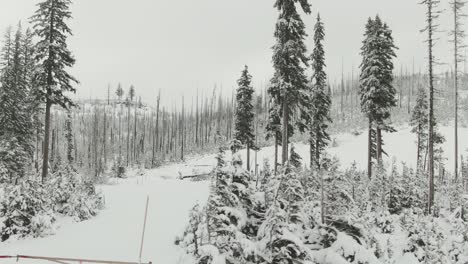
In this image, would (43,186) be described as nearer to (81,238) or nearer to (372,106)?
(81,238)

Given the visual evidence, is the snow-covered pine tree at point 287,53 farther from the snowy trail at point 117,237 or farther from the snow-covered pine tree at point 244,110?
the snow-covered pine tree at point 244,110

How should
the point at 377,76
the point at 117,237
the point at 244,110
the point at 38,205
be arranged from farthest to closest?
the point at 244,110 < the point at 377,76 < the point at 38,205 < the point at 117,237

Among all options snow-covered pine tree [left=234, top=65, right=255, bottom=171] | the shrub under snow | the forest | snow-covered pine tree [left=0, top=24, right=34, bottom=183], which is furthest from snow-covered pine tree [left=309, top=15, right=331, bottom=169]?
snow-covered pine tree [left=0, top=24, right=34, bottom=183]

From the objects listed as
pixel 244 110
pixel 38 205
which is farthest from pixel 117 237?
pixel 244 110

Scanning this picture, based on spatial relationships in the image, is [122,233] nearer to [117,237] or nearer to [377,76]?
[117,237]

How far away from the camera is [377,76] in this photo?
2733 cm

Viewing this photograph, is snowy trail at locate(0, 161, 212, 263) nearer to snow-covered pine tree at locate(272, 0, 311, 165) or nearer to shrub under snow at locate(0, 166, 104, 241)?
shrub under snow at locate(0, 166, 104, 241)

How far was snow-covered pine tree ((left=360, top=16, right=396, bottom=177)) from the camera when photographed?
27.4 m

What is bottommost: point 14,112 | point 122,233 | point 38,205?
point 122,233

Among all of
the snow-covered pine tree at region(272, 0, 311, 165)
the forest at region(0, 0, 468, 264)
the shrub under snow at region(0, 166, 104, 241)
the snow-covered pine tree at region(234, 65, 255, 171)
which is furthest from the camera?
the snow-covered pine tree at region(234, 65, 255, 171)

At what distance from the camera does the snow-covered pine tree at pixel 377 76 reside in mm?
27375

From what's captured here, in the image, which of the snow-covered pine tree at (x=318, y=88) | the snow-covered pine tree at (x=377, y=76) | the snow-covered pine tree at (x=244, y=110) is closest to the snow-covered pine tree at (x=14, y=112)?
the snow-covered pine tree at (x=244, y=110)

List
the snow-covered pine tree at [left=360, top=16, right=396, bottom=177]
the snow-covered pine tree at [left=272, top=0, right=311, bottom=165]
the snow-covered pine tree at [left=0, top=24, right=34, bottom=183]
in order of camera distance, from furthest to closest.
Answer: the snow-covered pine tree at [left=0, top=24, right=34, bottom=183] → the snow-covered pine tree at [left=360, top=16, right=396, bottom=177] → the snow-covered pine tree at [left=272, top=0, right=311, bottom=165]

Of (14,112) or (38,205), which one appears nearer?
(38,205)
